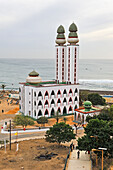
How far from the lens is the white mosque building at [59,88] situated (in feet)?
207

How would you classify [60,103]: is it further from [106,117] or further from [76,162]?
[76,162]

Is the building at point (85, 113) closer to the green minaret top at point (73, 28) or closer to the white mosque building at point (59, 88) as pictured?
the white mosque building at point (59, 88)

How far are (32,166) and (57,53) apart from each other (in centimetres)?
4394

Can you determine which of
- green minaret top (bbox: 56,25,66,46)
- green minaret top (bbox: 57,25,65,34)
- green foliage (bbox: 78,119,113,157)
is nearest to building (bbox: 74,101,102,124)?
green minaret top (bbox: 56,25,66,46)

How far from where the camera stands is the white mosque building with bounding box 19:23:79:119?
63062 mm

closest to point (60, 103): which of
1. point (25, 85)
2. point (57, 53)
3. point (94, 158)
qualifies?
point (25, 85)

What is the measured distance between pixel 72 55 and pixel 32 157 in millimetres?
38905

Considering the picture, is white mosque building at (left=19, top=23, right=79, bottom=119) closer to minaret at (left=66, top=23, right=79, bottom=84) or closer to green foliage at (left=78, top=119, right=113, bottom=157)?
minaret at (left=66, top=23, right=79, bottom=84)

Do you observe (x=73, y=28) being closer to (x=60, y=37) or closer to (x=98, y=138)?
(x=60, y=37)

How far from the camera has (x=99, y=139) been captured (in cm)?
3388

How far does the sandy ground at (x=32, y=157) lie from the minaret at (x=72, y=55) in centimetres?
2970

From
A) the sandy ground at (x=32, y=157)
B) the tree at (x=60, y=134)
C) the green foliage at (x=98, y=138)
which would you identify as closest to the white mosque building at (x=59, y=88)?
the sandy ground at (x=32, y=157)

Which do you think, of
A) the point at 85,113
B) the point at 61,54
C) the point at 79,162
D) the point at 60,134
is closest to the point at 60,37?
the point at 61,54

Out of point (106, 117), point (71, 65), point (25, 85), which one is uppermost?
point (71, 65)
